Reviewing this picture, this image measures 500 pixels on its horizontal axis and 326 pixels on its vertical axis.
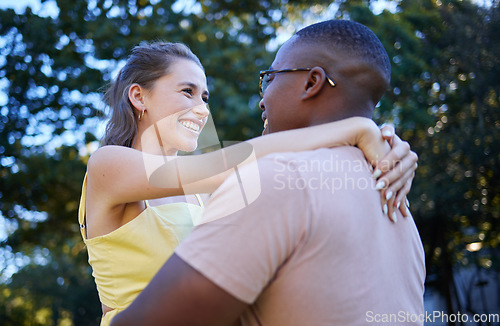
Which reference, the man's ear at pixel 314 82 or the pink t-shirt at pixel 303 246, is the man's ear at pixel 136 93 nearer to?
the man's ear at pixel 314 82

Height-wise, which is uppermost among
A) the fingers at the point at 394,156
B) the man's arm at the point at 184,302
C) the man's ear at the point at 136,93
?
the fingers at the point at 394,156

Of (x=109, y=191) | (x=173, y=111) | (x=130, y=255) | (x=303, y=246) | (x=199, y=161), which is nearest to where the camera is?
(x=303, y=246)

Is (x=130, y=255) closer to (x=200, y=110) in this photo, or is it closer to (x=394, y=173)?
(x=200, y=110)

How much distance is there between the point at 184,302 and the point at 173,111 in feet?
5.89

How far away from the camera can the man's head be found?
5.51 ft

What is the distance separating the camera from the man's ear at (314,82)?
5.43 feet

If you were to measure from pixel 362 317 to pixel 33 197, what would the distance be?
41.5 feet

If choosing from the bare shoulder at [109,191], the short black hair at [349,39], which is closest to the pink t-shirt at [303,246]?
the short black hair at [349,39]

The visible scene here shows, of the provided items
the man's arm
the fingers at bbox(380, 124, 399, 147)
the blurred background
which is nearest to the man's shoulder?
the fingers at bbox(380, 124, 399, 147)

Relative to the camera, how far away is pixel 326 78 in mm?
1659

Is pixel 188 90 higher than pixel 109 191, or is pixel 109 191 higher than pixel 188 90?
pixel 188 90

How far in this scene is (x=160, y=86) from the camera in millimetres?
2863

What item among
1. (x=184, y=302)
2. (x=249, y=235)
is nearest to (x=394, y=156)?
(x=249, y=235)

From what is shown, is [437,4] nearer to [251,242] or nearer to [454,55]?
[454,55]
